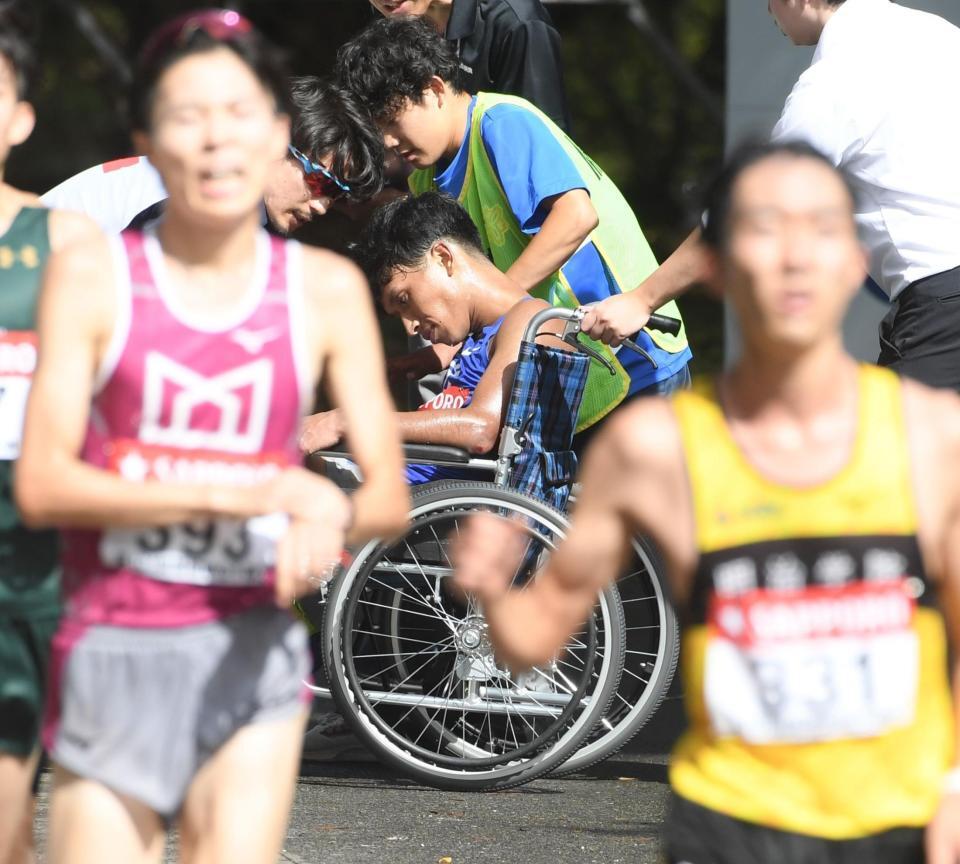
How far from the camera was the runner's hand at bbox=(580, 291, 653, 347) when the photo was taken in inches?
172

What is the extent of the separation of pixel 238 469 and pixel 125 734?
35cm

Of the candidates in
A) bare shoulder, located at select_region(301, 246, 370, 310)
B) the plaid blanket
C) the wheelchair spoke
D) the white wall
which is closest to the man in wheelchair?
the plaid blanket

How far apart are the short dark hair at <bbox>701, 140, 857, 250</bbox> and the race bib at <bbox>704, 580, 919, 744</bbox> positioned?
41 cm

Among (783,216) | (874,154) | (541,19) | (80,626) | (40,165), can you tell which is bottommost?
(80,626)

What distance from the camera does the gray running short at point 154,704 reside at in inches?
88.2

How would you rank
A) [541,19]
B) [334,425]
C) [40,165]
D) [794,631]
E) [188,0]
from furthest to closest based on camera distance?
[40,165], [188,0], [541,19], [334,425], [794,631]

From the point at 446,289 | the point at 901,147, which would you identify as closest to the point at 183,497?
the point at 901,147

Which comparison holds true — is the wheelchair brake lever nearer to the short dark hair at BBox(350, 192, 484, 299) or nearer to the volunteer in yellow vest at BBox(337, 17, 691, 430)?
the volunteer in yellow vest at BBox(337, 17, 691, 430)

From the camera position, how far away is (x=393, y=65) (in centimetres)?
508

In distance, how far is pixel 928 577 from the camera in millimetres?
2033

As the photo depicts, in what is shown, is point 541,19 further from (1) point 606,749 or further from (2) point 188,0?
(2) point 188,0

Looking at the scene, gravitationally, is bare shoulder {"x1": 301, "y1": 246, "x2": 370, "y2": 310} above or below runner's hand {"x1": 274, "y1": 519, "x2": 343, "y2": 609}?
above

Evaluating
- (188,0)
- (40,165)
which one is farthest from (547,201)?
(40,165)

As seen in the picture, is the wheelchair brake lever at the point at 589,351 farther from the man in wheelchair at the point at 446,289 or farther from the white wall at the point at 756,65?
the white wall at the point at 756,65
